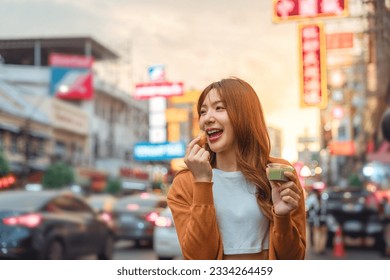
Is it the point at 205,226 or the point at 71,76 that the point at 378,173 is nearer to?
the point at 71,76

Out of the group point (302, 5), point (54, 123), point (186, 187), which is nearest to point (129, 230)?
point (302, 5)

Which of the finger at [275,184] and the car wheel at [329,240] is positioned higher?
the finger at [275,184]

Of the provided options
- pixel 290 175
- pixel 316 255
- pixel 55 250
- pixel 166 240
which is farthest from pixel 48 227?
pixel 290 175

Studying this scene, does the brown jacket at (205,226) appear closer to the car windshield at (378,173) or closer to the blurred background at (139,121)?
the blurred background at (139,121)

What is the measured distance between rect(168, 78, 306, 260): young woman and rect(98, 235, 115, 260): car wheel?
6.42m

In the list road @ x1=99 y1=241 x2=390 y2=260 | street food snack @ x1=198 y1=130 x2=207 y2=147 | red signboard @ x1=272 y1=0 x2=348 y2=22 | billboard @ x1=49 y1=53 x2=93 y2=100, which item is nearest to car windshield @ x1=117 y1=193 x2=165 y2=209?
road @ x1=99 y1=241 x2=390 y2=260

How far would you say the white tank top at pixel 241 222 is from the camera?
1947mm

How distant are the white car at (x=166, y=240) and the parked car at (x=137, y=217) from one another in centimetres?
186

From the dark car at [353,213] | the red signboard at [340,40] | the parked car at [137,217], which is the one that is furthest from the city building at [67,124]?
the dark car at [353,213]

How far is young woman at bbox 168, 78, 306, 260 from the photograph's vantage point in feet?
6.12

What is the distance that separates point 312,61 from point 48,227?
192 inches

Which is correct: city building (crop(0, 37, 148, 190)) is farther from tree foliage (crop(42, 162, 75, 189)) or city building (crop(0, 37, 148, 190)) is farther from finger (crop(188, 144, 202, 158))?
finger (crop(188, 144, 202, 158))

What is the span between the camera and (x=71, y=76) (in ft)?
91.5
